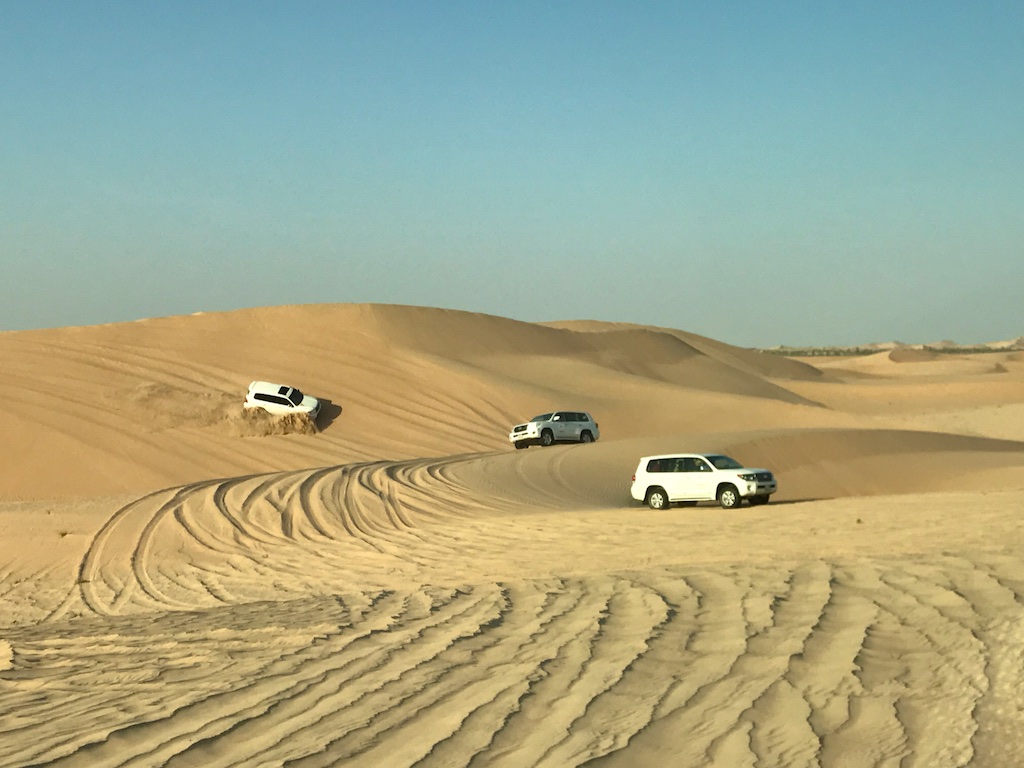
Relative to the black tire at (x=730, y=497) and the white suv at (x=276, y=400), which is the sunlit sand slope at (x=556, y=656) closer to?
the black tire at (x=730, y=497)

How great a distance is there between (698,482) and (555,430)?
575 inches

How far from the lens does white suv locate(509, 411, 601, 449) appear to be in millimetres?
39188

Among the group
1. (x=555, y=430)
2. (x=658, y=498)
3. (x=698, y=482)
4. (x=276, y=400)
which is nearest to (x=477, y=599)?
(x=698, y=482)

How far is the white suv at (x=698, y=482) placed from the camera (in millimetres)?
24427

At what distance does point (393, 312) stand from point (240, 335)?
9212mm

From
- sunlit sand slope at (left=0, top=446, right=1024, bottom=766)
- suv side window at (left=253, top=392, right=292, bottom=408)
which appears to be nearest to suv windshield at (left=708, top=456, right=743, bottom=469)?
sunlit sand slope at (left=0, top=446, right=1024, bottom=766)

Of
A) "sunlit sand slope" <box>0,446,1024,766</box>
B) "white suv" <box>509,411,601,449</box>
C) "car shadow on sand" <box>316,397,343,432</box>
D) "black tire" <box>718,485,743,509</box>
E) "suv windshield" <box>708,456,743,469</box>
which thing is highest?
"car shadow on sand" <box>316,397,343,432</box>

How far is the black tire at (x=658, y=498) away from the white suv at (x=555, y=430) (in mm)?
13739

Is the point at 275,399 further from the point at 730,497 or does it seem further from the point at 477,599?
the point at 477,599

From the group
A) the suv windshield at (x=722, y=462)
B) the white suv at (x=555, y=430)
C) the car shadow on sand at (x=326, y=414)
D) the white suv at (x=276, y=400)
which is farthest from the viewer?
the car shadow on sand at (x=326, y=414)

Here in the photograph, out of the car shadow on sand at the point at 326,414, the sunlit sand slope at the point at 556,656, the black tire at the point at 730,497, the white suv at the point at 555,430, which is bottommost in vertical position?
the sunlit sand slope at the point at 556,656

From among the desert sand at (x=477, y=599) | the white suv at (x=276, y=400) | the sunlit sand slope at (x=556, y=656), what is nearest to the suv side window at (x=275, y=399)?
the white suv at (x=276, y=400)

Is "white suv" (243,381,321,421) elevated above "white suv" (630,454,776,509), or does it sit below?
above

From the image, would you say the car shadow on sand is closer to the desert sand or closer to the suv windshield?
the desert sand
